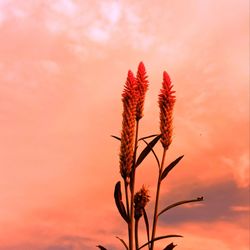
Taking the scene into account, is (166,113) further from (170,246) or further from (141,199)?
(170,246)

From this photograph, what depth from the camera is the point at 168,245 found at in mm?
6004

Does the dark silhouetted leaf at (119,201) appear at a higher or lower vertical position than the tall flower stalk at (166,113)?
lower

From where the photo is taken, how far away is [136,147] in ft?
19.2

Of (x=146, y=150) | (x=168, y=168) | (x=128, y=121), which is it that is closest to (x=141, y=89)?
(x=128, y=121)

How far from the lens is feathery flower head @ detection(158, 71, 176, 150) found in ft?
20.2

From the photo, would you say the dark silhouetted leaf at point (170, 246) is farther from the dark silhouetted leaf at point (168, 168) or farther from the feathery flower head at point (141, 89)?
the feathery flower head at point (141, 89)

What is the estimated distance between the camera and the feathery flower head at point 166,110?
6.15 metres

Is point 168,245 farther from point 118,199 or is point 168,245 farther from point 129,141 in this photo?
point 129,141

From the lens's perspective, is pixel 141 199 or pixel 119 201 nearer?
pixel 119 201

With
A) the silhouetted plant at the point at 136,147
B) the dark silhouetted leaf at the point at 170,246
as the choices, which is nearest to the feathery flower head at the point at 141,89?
the silhouetted plant at the point at 136,147

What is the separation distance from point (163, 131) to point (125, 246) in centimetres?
154

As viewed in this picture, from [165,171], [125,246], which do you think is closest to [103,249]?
[125,246]

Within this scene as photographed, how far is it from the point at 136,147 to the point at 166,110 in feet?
2.68

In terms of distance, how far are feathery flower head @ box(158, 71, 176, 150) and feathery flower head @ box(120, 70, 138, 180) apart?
485 mm
